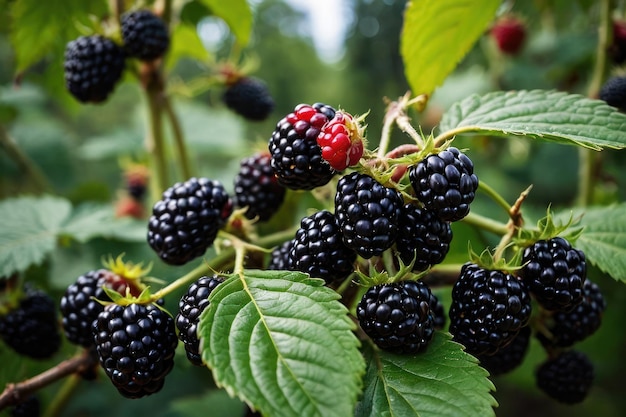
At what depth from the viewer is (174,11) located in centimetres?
170

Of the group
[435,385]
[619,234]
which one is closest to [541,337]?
[619,234]

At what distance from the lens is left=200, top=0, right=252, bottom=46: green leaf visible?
155 centimetres

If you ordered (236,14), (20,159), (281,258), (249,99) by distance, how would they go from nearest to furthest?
(281,258)
(236,14)
(249,99)
(20,159)

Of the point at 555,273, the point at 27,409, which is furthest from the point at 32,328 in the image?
the point at 555,273

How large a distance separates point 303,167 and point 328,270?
16cm

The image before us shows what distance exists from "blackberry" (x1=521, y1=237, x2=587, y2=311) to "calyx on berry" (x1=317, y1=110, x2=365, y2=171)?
1.03ft

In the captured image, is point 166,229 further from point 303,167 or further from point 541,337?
point 541,337

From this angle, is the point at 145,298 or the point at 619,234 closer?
the point at 145,298

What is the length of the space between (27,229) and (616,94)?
1507mm

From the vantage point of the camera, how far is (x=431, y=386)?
0.84 m

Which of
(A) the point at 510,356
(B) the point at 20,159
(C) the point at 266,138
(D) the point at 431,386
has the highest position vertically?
(D) the point at 431,386

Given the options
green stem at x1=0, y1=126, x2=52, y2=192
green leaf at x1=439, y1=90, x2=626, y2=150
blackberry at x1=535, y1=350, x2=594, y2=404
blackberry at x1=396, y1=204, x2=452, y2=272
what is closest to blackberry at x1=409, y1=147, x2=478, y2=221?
blackberry at x1=396, y1=204, x2=452, y2=272

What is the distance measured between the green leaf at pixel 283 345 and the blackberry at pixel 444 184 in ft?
0.63

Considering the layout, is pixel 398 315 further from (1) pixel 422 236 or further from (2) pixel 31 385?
(2) pixel 31 385
